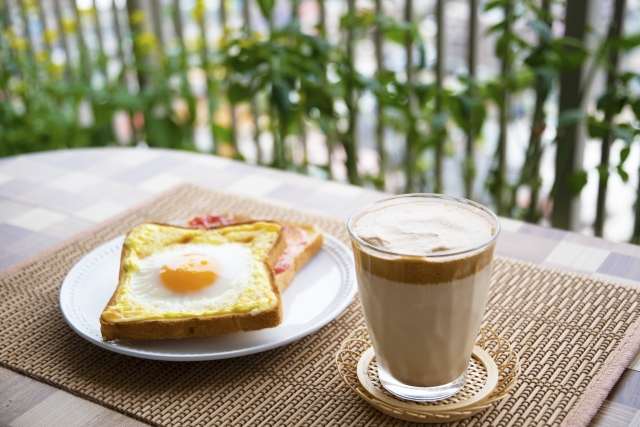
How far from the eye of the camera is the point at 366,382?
0.80 meters

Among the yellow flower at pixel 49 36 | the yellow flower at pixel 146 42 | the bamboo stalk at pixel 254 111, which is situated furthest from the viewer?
the yellow flower at pixel 49 36

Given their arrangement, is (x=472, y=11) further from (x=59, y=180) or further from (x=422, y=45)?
(x=59, y=180)

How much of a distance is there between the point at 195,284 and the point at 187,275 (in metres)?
0.02

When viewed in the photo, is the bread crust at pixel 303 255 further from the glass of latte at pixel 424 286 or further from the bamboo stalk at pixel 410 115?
the bamboo stalk at pixel 410 115

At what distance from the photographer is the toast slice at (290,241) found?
40.4 inches

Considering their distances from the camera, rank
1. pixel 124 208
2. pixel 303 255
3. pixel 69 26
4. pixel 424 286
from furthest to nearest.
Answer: pixel 69 26, pixel 124 208, pixel 303 255, pixel 424 286

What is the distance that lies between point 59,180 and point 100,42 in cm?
193

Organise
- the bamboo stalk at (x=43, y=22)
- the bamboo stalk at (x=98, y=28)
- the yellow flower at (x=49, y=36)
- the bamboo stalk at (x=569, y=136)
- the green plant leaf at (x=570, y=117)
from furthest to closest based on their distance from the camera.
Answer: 1. the bamboo stalk at (x=43, y=22)
2. the yellow flower at (x=49, y=36)
3. the bamboo stalk at (x=98, y=28)
4. the bamboo stalk at (x=569, y=136)
5. the green plant leaf at (x=570, y=117)

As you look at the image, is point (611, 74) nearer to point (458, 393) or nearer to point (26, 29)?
point (458, 393)

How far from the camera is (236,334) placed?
0.91 meters

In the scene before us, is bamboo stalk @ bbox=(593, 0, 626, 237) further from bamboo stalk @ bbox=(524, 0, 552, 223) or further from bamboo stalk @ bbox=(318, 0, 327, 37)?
bamboo stalk @ bbox=(318, 0, 327, 37)

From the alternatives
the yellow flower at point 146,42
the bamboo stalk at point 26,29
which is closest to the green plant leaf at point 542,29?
the yellow flower at point 146,42

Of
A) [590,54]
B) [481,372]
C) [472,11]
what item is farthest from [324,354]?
[472,11]

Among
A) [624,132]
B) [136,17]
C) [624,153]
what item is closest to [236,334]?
[624,153]
